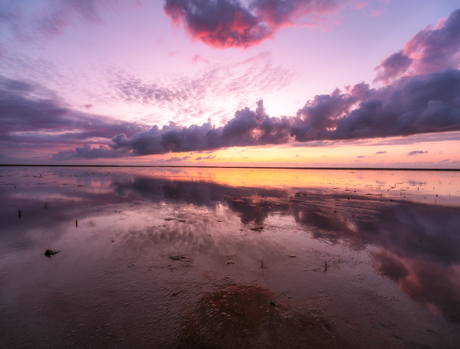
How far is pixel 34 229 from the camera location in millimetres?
13289

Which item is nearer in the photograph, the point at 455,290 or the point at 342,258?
the point at 455,290

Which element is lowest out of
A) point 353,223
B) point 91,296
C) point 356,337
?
point 353,223

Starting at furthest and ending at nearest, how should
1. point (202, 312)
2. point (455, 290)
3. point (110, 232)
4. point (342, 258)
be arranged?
point (110, 232) → point (342, 258) → point (455, 290) → point (202, 312)

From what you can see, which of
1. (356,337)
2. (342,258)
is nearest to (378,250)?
(342,258)

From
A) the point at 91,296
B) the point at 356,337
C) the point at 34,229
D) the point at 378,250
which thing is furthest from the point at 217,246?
the point at 34,229

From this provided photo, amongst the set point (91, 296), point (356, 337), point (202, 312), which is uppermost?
point (91, 296)

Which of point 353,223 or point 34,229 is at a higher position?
point 34,229

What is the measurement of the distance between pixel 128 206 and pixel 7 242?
32.6 ft

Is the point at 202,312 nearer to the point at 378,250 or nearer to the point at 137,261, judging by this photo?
the point at 137,261

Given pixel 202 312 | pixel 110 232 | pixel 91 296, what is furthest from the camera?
pixel 110 232

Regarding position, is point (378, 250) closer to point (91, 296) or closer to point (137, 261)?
point (137, 261)

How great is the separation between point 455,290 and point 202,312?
10.2 meters

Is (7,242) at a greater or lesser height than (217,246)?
greater

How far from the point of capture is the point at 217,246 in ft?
37.2
